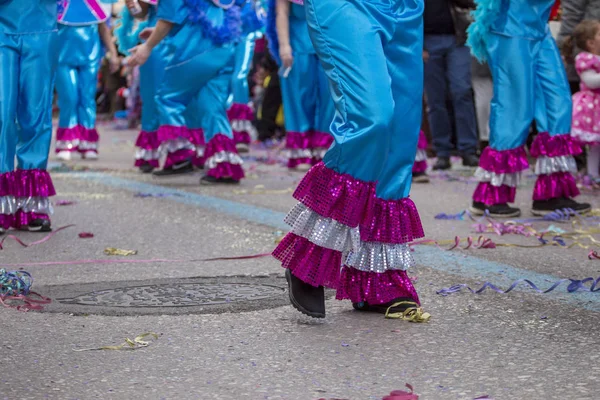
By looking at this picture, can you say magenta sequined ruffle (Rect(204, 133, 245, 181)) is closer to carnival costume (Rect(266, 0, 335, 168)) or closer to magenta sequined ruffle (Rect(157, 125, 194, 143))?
magenta sequined ruffle (Rect(157, 125, 194, 143))

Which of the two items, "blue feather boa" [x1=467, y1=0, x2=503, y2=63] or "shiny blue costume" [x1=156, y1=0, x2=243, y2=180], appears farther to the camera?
"shiny blue costume" [x1=156, y1=0, x2=243, y2=180]

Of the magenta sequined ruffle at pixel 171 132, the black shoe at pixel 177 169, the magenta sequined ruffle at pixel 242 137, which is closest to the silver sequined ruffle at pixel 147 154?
the black shoe at pixel 177 169

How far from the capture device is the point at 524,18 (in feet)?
19.0

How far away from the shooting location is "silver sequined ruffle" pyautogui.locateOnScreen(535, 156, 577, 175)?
20.3 ft

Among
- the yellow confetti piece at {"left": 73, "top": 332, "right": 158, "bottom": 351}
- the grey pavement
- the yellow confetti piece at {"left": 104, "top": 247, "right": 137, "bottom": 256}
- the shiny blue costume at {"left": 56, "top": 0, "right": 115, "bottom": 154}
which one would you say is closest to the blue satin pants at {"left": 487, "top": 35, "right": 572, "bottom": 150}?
the grey pavement

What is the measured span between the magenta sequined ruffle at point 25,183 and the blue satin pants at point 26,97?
0.10ft

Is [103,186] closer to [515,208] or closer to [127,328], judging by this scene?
[515,208]

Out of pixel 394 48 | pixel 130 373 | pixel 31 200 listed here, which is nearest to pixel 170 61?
pixel 31 200

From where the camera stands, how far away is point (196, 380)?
287cm

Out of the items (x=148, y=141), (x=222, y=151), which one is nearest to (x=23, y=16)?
(x=222, y=151)

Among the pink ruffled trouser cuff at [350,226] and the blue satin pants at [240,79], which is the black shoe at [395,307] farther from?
the blue satin pants at [240,79]

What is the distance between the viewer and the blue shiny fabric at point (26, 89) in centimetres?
539

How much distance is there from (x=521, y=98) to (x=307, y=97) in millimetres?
2990

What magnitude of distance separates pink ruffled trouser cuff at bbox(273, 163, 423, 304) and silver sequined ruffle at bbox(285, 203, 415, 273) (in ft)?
0.08
